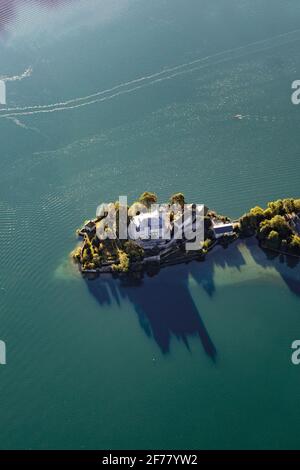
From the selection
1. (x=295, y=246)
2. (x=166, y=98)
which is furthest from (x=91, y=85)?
(x=295, y=246)

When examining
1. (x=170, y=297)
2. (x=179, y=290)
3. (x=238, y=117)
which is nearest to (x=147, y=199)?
(x=179, y=290)

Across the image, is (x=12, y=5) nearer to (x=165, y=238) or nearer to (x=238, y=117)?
(x=238, y=117)

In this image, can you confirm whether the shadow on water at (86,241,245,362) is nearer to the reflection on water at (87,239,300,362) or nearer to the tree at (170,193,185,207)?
the reflection on water at (87,239,300,362)

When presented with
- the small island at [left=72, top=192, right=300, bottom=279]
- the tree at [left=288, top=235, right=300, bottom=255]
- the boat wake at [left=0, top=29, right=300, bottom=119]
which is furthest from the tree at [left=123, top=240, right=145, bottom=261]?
the boat wake at [left=0, top=29, right=300, bottom=119]

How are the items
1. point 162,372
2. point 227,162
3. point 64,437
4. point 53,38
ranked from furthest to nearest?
point 53,38
point 227,162
point 162,372
point 64,437

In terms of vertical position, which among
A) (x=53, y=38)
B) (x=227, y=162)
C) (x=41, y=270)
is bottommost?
(x=41, y=270)

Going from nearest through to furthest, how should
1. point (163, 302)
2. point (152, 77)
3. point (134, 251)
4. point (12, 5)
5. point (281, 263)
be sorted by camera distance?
point (163, 302), point (134, 251), point (281, 263), point (152, 77), point (12, 5)

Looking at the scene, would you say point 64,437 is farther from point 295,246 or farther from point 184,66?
point 184,66
